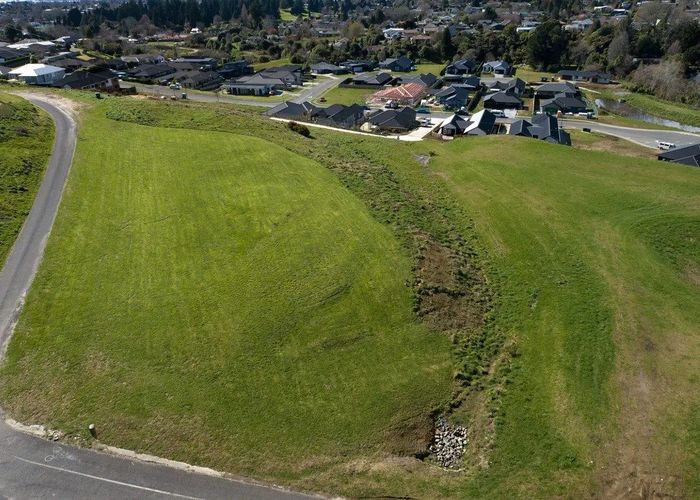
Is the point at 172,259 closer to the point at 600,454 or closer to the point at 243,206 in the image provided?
the point at 243,206

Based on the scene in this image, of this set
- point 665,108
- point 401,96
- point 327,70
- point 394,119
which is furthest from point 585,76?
point 394,119

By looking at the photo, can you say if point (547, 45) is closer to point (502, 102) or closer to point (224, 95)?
point (502, 102)

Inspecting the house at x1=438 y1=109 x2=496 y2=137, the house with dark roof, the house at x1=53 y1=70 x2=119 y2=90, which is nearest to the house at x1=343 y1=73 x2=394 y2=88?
the house with dark roof

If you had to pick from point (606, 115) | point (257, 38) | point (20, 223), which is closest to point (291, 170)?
point (20, 223)

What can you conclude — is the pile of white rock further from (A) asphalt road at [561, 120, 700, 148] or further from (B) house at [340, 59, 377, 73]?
(B) house at [340, 59, 377, 73]

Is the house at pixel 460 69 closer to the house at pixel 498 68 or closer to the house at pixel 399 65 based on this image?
the house at pixel 498 68
